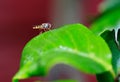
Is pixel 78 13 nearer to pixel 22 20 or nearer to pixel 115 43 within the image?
pixel 22 20

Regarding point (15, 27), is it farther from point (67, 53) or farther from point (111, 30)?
point (67, 53)

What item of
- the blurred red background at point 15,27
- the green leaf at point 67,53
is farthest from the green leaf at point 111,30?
the blurred red background at point 15,27

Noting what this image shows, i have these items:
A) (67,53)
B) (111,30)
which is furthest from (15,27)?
(67,53)

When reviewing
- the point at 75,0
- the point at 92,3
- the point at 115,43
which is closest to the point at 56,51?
the point at 115,43

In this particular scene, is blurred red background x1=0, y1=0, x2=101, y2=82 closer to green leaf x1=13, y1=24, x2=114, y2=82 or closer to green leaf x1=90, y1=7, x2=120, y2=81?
green leaf x1=90, y1=7, x2=120, y2=81

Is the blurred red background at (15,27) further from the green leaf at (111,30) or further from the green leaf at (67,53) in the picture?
the green leaf at (67,53)

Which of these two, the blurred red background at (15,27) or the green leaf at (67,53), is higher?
the blurred red background at (15,27)
